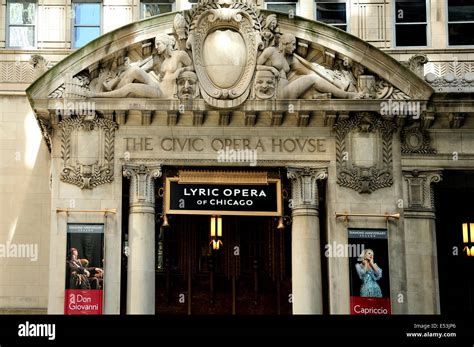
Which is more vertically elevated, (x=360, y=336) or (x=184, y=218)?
(x=184, y=218)

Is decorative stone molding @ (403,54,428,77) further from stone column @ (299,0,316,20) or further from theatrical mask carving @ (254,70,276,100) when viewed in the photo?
stone column @ (299,0,316,20)

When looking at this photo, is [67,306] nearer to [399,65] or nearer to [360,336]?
[360,336]

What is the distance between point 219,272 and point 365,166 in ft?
22.8

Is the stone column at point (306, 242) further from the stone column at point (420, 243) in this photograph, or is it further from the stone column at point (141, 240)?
the stone column at point (141, 240)

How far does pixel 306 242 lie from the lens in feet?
113

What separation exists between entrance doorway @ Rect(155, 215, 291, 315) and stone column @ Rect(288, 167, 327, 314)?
4065mm

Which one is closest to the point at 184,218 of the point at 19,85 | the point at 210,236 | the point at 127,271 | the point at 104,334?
the point at 210,236

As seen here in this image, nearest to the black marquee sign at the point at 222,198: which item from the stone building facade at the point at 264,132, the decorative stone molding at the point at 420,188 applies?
the stone building facade at the point at 264,132

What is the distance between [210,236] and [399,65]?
28.7 ft

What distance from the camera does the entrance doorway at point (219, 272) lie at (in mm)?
38688

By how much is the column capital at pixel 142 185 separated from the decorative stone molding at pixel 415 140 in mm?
7631

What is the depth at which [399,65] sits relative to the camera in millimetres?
34750

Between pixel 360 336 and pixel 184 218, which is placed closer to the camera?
pixel 360 336

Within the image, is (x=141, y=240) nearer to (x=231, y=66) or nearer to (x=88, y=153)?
(x=88, y=153)
